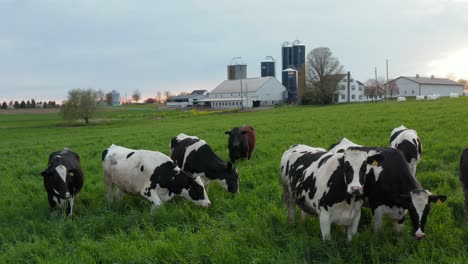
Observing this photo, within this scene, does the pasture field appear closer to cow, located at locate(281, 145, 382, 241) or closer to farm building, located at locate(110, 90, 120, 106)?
cow, located at locate(281, 145, 382, 241)

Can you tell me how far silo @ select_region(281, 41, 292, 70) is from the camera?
113438mm

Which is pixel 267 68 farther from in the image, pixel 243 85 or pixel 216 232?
pixel 216 232

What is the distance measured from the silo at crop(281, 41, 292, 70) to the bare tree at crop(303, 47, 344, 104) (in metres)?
41.9

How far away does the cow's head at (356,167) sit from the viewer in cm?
485

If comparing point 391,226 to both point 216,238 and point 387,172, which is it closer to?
point 387,172

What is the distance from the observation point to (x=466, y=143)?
1255 cm

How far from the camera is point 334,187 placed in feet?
17.1

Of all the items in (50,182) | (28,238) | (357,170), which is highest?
(357,170)

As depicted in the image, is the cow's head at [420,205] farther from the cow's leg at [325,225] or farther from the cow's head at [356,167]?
the cow's leg at [325,225]

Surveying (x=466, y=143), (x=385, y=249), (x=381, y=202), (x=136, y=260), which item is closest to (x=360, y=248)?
(x=385, y=249)

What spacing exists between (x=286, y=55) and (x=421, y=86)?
3731 cm

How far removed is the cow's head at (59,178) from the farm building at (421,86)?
111 m

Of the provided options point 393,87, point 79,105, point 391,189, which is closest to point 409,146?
point 391,189

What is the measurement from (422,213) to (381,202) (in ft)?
2.02
